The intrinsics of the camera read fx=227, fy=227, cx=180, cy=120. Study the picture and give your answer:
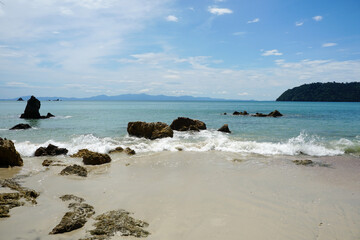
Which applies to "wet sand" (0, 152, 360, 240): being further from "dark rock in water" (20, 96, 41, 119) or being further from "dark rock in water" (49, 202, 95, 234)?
"dark rock in water" (20, 96, 41, 119)

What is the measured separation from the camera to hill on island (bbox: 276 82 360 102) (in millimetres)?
140500

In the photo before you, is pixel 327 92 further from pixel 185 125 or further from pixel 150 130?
pixel 150 130

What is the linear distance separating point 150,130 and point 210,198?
1160cm

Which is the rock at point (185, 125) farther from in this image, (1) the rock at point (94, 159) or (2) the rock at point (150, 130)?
(1) the rock at point (94, 159)

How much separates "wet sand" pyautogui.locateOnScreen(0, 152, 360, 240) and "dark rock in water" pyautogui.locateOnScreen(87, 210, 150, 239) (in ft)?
0.51

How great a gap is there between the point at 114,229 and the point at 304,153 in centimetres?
1090

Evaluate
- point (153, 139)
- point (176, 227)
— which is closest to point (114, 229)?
point (176, 227)

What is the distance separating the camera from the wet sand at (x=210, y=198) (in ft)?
14.5

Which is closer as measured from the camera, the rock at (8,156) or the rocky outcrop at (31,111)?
the rock at (8,156)

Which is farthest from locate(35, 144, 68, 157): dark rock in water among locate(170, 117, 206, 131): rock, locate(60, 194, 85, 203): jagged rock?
locate(170, 117, 206, 131): rock

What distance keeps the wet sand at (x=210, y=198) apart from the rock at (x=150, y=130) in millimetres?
6573

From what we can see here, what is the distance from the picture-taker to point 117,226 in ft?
14.3

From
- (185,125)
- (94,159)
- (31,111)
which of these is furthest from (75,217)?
(31,111)

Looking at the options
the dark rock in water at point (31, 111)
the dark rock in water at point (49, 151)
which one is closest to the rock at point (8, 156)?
the dark rock in water at point (49, 151)
